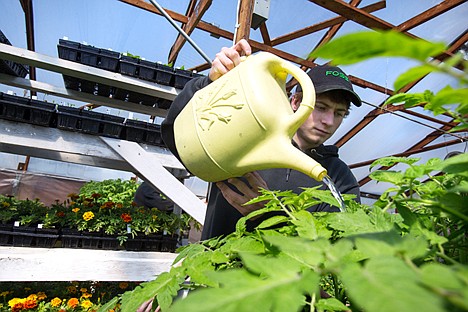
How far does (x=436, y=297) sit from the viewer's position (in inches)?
4.0

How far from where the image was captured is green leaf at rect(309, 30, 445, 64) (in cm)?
11

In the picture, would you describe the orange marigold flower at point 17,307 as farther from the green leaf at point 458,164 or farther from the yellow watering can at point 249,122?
the green leaf at point 458,164

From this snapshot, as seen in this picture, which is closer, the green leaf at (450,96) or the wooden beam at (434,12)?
the green leaf at (450,96)

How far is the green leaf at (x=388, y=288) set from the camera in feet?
0.32

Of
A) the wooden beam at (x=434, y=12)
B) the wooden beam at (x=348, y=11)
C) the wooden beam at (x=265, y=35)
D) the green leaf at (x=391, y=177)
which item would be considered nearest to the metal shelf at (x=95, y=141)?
the green leaf at (x=391, y=177)

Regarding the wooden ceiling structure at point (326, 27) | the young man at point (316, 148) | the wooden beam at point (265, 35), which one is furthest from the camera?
the wooden beam at point (265, 35)

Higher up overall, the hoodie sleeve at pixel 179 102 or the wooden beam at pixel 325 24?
the wooden beam at pixel 325 24

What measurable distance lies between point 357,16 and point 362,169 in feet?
14.3

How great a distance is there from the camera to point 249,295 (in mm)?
117

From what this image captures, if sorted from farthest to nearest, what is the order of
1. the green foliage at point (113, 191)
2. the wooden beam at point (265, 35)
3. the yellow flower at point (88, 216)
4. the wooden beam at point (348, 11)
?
the wooden beam at point (265, 35)
the green foliage at point (113, 191)
the wooden beam at point (348, 11)
the yellow flower at point (88, 216)

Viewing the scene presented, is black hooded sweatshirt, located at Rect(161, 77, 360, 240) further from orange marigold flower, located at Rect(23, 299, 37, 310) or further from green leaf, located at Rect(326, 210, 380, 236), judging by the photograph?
orange marigold flower, located at Rect(23, 299, 37, 310)

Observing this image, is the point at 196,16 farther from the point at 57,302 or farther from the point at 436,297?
the point at 436,297

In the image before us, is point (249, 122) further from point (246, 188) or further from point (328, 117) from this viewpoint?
point (328, 117)

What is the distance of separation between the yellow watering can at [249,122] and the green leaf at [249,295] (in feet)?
0.86
